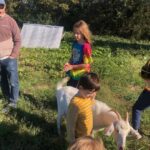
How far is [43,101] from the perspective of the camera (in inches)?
271

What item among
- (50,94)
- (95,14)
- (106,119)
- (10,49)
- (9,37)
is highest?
(9,37)

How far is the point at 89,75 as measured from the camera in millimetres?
4406

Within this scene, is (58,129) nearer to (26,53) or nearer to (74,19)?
(26,53)

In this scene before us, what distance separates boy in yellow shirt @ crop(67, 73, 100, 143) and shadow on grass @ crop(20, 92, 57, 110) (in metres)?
1.99

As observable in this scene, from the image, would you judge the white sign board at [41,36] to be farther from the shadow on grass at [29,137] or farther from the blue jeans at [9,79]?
the shadow on grass at [29,137]

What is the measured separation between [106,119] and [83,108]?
40cm

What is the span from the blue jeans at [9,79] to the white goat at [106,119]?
0.85 m

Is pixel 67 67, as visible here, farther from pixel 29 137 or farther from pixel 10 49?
pixel 29 137

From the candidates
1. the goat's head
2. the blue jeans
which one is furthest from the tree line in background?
the goat's head

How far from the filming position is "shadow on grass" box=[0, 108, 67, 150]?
206 inches

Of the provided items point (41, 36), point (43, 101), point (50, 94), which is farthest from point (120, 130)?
point (41, 36)

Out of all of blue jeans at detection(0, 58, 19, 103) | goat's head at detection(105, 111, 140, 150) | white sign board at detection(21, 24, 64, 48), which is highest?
goat's head at detection(105, 111, 140, 150)

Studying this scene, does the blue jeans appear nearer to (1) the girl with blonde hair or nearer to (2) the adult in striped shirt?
(2) the adult in striped shirt

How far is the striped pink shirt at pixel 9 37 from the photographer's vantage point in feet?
19.7
